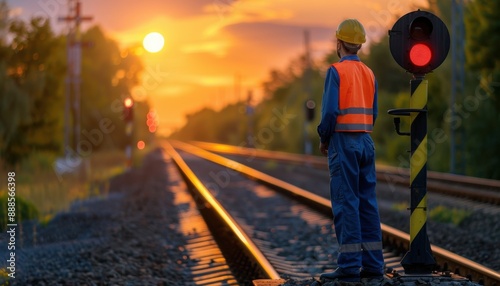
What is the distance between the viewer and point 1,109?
27.6 m

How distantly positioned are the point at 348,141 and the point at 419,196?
0.73m

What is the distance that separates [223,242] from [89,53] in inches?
2385

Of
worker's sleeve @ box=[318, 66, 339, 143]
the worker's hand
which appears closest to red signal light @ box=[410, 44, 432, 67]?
worker's sleeve @ box=[318, 66, 339, 143]

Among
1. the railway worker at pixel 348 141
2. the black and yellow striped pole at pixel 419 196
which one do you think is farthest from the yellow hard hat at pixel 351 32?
the black and yellow striped pole at pixel 419 196

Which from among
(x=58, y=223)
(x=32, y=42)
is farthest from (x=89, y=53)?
(x=58, y=223)

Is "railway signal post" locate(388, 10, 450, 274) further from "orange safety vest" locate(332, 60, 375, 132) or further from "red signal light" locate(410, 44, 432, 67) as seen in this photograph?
"orange safety vest" locate(332, 60, 375, 132)

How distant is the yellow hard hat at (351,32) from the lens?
5.75m

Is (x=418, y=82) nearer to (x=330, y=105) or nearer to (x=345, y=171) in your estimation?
(x=330, y=105)

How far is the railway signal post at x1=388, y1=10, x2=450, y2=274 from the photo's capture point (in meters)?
5.76

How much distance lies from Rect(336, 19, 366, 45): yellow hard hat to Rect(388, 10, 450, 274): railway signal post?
231mm

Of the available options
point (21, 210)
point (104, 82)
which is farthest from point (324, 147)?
point (104, 82)

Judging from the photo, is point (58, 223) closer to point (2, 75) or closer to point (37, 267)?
point (37, 267)

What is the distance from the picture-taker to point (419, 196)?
19.3 feet

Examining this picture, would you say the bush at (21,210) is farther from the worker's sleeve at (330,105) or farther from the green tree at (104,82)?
the green tree at (104,82)
